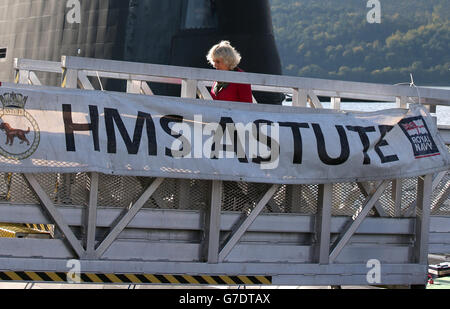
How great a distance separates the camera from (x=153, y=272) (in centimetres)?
698

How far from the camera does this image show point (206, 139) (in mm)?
7031

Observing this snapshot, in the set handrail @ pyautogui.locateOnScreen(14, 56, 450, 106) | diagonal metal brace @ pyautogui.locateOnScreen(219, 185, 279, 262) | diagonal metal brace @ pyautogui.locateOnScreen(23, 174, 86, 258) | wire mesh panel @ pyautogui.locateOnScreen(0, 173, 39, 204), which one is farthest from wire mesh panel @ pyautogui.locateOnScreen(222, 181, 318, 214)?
wire mesh panel @ pyautogui.locateOnScreen(0, 173, 39, 204)

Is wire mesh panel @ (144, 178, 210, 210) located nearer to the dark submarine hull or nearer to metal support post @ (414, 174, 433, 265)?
metal support post @ (414, 174, 433, 265)

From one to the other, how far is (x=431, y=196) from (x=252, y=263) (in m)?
2.16

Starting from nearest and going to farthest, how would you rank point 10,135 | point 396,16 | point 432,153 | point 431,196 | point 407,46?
point 10,135
point 432,153
point 431,196
point 407,46
point 396,16

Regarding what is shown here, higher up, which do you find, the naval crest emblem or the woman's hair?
the woman's hair

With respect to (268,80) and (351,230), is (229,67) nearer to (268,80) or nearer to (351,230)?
(268,80)

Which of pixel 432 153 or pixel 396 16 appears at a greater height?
pixel 396 16

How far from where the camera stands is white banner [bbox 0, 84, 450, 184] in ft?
21.5

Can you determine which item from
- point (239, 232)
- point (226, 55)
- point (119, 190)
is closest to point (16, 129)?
→ point (119, 190)

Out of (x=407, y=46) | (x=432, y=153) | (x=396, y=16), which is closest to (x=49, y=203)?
(x=432, y=153)

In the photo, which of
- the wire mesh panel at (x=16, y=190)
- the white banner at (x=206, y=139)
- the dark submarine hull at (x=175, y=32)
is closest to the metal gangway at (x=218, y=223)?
the wire mesh panel at (x=16, y=190)

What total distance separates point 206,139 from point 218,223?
28.7 inches

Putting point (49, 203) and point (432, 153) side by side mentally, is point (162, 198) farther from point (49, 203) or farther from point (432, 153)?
point (432, 153)
